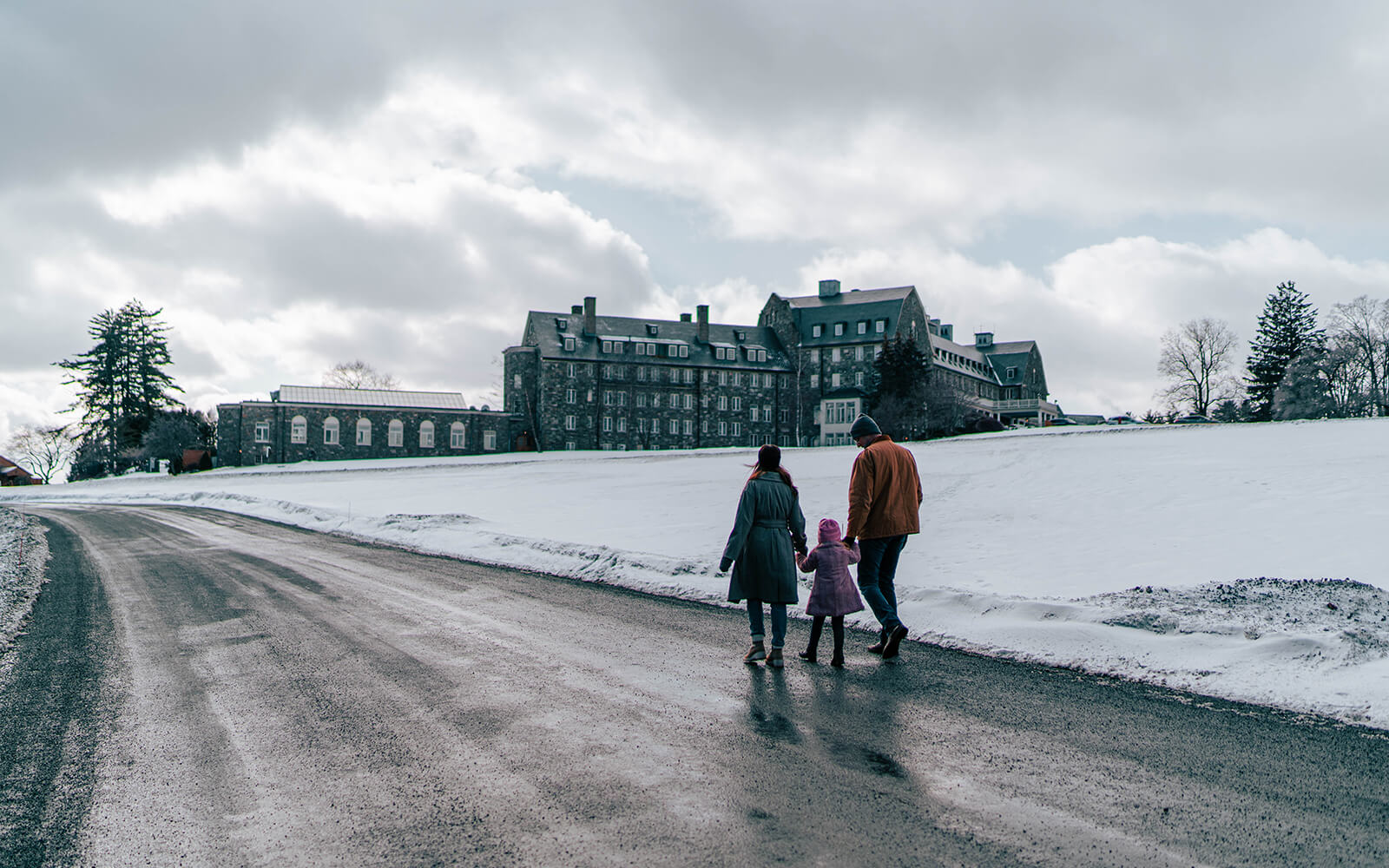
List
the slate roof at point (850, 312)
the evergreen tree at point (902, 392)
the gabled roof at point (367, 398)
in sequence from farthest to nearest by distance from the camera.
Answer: the slate roof at point (850, 312) → the gabled roof at point (367, 398) → the evergreen tree at point (902, 392)

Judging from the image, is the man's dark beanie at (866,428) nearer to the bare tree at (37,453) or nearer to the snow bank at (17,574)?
the snow bank at (17,574)

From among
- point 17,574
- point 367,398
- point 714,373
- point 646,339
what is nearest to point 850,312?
point 714,373

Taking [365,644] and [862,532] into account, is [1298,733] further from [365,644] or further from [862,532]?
[365,644]

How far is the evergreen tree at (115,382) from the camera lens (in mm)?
80812

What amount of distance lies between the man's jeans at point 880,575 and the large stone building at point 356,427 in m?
65.4

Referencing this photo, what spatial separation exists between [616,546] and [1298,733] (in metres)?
11.7

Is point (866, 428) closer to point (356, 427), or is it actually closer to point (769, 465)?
point (769, 465)

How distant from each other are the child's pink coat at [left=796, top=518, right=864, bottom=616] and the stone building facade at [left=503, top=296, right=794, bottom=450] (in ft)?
216

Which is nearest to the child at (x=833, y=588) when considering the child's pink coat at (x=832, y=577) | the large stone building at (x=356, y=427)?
the child's pink coat at (x=832, y=577)

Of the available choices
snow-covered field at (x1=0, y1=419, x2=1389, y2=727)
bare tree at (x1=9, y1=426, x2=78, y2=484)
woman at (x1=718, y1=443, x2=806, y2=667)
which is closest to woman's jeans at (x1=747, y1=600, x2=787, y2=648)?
woman at (x1=718, y1=443, x2=806, y2=667)

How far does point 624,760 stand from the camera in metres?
4.76

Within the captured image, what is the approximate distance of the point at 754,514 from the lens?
24.3 feet

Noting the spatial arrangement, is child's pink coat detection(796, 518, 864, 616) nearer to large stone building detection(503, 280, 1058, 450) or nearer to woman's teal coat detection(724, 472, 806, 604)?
woman's teal coat detection(724, 472, 806, 604)

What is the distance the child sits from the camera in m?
7.20
